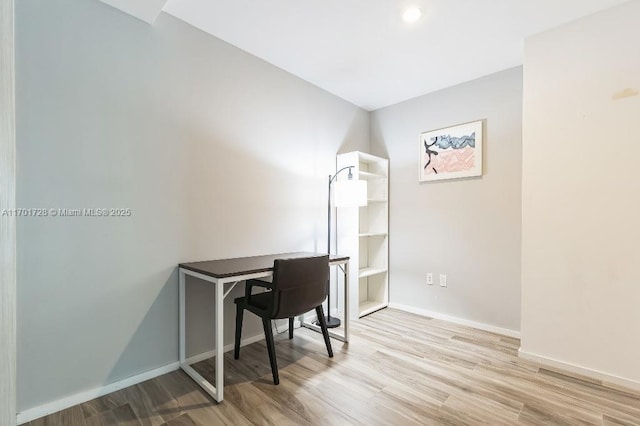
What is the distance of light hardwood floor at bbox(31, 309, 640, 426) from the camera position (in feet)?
4.99

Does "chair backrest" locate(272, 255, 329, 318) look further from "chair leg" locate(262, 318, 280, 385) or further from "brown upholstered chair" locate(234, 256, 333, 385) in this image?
"chair leg" locate(262, 318, 280, 385)

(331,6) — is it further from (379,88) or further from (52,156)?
(52,156)

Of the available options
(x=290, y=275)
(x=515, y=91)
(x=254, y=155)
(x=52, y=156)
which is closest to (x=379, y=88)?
(x=515, y=91)

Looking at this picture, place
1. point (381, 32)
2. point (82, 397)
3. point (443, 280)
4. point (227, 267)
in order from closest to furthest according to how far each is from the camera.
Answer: point (82, 397) → point (227, 267) → point (381, 32) → point (443, 280)

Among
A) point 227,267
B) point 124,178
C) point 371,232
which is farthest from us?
point 371,232

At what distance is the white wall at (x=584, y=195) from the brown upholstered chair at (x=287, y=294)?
160 cm

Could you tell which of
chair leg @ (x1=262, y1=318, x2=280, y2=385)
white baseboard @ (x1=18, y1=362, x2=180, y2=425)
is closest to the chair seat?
chair leg @ (x1=262, y1=318, x2=280, y2=385)

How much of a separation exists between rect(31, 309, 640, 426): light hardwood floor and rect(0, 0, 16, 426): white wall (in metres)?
0.34

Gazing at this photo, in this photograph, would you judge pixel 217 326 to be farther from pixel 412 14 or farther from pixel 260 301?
pixel 412 14

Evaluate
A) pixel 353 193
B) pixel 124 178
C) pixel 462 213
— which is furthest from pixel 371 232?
pixel 124 178

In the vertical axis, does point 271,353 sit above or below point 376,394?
above

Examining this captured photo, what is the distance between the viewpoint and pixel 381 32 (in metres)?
2.16

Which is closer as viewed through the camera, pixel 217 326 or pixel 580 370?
pixel 217 326

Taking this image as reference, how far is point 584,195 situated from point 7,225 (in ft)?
11.0
